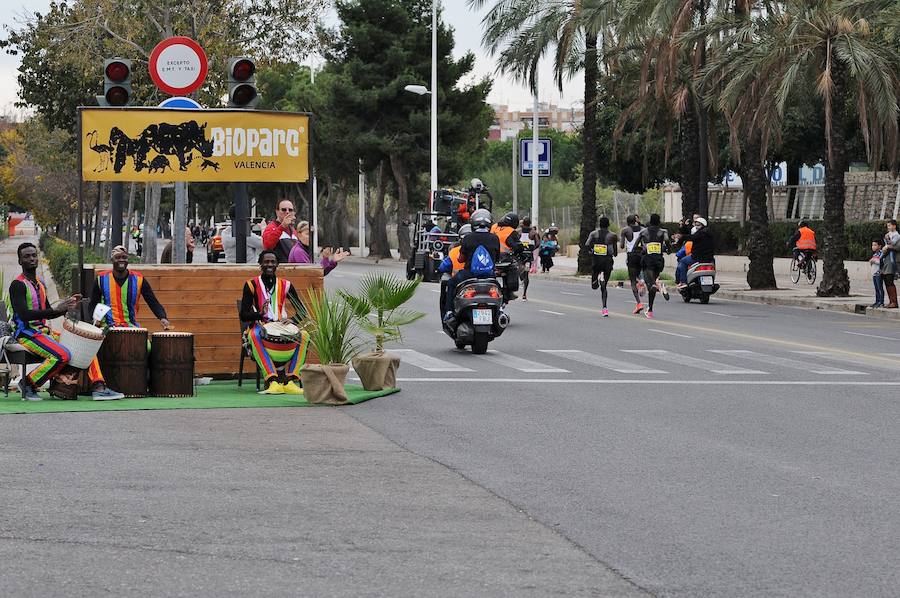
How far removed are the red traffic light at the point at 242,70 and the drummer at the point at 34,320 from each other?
A: 3.41 m

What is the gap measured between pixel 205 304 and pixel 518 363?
4358 millimetres

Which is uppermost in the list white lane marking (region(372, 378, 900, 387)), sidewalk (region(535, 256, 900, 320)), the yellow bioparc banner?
the yellow bioparc banner

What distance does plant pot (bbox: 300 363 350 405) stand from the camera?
14.2 m

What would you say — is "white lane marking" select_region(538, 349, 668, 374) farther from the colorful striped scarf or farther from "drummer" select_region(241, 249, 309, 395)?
the colorful striped scarf

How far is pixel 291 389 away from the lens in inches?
603

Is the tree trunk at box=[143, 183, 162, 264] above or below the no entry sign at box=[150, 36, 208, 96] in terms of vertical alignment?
below

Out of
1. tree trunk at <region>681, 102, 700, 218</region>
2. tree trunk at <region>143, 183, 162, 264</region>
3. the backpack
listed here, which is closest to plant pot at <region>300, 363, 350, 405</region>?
the backpack

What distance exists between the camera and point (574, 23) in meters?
47.0

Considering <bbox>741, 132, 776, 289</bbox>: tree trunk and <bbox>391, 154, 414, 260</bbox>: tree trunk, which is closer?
<bbox>741, 132, 776, 289</bbox>: tree trunk

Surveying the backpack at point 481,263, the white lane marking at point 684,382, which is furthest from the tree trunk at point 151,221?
the white lane marking at point 684,382

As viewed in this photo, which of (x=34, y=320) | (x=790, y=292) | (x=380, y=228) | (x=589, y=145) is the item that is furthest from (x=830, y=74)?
(x=380, y=228)

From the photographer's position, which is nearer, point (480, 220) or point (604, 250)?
point (480, 220)

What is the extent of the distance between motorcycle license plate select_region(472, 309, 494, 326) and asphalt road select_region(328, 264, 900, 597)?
469mm

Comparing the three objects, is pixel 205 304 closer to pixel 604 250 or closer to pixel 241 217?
pixel 241 217
